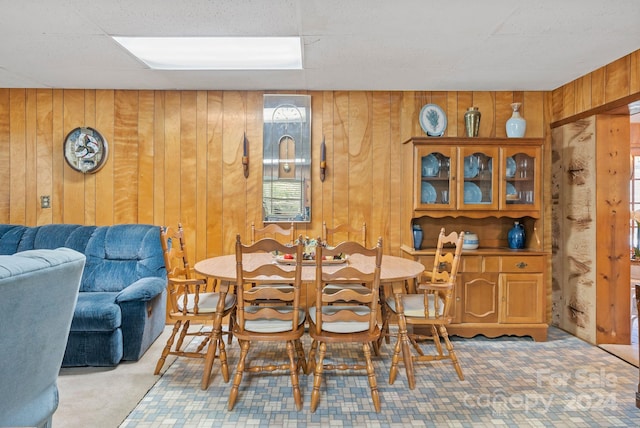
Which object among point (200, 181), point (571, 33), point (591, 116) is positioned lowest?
point (200, 181)

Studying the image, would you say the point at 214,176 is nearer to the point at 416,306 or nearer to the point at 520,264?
the point at 416,306

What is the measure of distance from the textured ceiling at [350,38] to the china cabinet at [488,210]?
0.64 m

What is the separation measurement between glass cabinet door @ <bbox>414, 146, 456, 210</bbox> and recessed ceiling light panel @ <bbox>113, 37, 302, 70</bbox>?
1338 millimetres

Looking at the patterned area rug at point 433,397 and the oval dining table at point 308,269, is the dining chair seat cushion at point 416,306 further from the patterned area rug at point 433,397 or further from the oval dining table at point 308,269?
the patterned area rug at point 433,397

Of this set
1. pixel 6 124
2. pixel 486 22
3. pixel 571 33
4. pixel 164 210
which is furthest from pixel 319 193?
pixel 6 124

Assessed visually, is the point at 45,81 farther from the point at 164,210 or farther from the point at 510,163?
the point at 510,163

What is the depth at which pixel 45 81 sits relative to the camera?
3.56 metres

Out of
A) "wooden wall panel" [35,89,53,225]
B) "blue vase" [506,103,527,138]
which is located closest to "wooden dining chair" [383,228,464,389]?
"blue vase" [506,103,527,138]

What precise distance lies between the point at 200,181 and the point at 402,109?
2.06 meters

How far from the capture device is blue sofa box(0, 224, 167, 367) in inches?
A: 108

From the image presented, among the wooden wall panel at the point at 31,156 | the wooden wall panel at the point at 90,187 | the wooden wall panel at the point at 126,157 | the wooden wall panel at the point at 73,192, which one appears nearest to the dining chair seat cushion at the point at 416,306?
the wooden wall panel at the point at 126,157

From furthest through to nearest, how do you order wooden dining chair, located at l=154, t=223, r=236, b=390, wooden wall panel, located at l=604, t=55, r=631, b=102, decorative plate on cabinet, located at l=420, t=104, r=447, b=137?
1. decorative plate on cabinet, located at l=420, t=104, r=447, b=137
2. wooden wall panel, located at l=604, t=55, r=631, b=102
3. wooden dining chair, located at l=154, t=223, r=236, b=390

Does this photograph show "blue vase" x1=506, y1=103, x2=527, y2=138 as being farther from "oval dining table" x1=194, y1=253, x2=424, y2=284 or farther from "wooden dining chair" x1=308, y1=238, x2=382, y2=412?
"wooden dining chair" x1=308, y1=238, x2=382, y2=412

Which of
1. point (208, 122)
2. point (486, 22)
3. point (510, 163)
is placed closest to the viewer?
point (486, 22)
